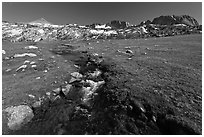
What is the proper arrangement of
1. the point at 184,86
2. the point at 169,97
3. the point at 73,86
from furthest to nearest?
the point at 73,86 → the point at 184,86 → the point at 169,97

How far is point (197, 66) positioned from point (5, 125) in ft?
76.9

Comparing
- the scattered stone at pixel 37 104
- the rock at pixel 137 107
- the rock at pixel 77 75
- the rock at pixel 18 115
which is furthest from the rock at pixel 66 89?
the rock at pixel 137 107

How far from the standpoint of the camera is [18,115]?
1459cm

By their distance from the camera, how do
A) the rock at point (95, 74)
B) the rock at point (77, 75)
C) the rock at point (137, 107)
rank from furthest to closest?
1. the rock at point (77, 75)
2. the rock at point (95, 74)
3. the rock at point (137, 107)

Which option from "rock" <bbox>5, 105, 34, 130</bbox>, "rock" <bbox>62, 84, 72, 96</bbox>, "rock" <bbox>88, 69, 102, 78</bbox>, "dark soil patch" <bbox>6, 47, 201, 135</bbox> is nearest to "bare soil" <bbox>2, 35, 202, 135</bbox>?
"dark soil patch" <bbox>6, 47, 201, 135</bbox>

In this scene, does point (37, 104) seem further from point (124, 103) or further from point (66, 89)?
point (124, 103)

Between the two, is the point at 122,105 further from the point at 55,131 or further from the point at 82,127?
the point at 55,131

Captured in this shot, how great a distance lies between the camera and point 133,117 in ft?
42.9

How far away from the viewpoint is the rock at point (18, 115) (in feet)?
44.9

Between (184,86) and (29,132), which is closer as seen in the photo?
(29,132)

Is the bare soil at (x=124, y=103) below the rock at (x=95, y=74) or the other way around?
below

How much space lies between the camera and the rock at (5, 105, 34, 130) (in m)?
13.7

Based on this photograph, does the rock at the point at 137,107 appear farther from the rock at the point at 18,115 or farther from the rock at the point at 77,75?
the rock at the point at 77,75

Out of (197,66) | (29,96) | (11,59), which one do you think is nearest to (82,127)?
(29,96)
